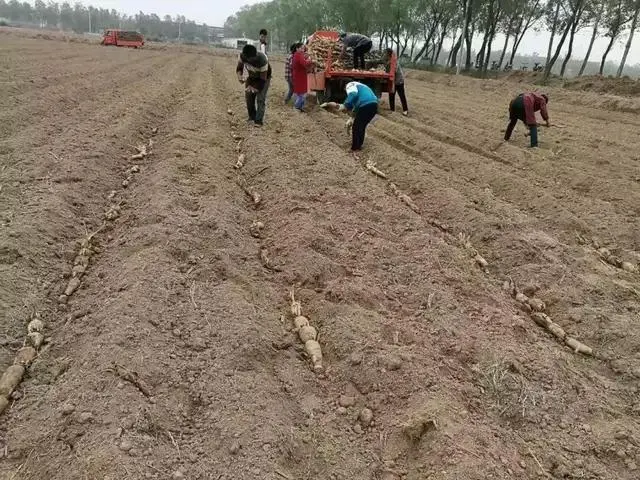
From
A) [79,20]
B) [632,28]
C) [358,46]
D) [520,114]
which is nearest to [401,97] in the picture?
[358,46]

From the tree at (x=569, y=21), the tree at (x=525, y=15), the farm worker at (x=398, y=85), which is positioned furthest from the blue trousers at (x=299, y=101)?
Answer: the tree at (x=525, y=15)

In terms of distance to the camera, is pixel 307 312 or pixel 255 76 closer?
pixel 307 312

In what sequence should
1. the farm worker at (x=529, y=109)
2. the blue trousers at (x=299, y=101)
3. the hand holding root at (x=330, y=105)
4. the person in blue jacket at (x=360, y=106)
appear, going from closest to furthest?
the person in blue jacket at (x=360, y=106)
the farm worker at (x=529, y=109)
the blue trousers at (x=299, y=101)
the hand holding root at (x=330, y=105)

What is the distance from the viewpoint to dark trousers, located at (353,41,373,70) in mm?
13227

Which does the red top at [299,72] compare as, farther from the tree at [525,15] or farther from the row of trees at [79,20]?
the row of trees at [79,20]

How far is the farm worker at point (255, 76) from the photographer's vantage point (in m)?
9.52

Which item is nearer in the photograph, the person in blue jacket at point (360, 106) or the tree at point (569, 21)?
the person in blue jacket at point (360, 106)

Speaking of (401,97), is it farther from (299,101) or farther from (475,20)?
(475,20)

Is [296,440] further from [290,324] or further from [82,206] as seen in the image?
[82,206]

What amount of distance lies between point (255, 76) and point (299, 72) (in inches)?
87.7

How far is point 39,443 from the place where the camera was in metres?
2.84

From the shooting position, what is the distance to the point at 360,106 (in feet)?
29.0

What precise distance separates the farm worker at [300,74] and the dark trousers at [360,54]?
5.14 ft

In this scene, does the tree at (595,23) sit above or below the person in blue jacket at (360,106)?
above
